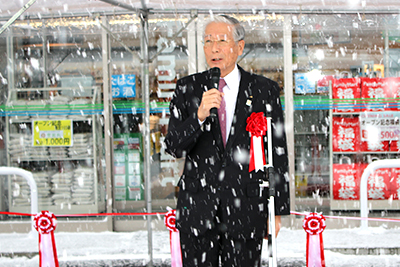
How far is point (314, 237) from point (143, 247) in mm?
2353

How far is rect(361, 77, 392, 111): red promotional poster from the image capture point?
598 cm

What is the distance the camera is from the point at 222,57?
87.4 inches

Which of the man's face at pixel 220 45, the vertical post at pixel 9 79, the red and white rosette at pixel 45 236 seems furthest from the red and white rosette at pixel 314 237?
the vertical post at pixel 9 79

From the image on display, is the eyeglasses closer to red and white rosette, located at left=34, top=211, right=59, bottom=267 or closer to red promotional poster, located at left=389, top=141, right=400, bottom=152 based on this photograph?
red and white rosette, located at left=34, top=211, right=59, bottom=267

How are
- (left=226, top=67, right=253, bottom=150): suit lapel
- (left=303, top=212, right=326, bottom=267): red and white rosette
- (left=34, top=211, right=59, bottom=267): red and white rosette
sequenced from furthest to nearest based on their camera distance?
(left=34, top=211, right=59, bottom=267): red and white rosette, (left=303, top=212, right=326, bottom=267): red and white rosette, (left=226, top=67, right=253, bottom=150): suit lapel

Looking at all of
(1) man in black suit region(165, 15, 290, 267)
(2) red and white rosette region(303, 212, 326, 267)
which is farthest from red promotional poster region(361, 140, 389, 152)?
(1) man in black suit region(165, 15, 290, 267)

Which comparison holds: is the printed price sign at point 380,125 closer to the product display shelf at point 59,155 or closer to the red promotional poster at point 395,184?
the red promotional poster at point 395,184

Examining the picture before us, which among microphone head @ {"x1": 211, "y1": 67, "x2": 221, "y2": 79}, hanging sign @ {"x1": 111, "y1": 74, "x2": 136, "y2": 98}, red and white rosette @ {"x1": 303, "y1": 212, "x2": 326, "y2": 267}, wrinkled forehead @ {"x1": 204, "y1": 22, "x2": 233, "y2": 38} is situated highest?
hanging sign @ {"x1": 111, "y1": 74, "x2": 136, "y2": 98}

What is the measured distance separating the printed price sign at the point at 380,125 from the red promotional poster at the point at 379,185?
545 millimetres

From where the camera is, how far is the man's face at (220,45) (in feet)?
7.25

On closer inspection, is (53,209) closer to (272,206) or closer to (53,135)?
(53,135)

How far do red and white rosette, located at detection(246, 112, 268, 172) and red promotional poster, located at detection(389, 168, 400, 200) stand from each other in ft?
15.8

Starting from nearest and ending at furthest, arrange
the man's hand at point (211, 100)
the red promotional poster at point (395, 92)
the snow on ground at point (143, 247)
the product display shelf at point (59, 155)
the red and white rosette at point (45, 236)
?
1. the man's hand at point (211, 100)
2. the red and white rosette at point (45, 236)
3. the snow on ground at point (143, 247)
4. the red promotional poster at point (395, 92)
5. the product display shelf at point (59, 155)

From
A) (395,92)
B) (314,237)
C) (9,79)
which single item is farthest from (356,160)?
(9,79)
